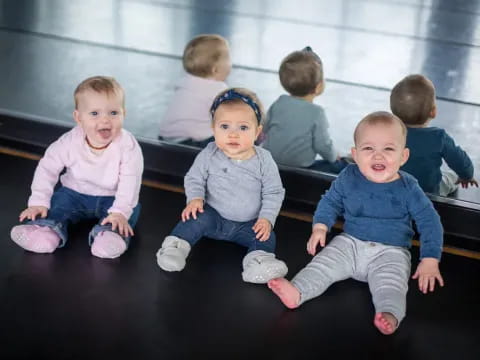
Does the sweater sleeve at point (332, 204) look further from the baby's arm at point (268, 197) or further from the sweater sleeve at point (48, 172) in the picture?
the sweater sleeve at point (48, 172)

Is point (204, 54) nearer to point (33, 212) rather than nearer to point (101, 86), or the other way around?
point (101, 86)

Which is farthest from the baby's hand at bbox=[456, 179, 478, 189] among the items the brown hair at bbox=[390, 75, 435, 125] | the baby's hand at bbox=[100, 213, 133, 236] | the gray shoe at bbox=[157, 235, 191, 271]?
the baby's hand at bbox=[100, 213, 133, 236]

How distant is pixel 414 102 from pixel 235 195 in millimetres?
775

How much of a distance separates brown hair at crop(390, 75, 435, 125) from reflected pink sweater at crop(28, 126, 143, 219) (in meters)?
0.96

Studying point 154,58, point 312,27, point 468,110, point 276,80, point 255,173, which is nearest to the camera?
point 255,173

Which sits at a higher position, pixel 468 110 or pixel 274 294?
pixel 468 110

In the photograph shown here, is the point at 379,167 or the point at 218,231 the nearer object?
the point at 379,167

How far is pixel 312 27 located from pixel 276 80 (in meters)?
1.20

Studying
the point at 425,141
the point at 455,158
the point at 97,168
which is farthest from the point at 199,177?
the point at 455,158

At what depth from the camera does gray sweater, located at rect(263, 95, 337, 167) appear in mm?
3170

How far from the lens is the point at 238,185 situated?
8.69ft

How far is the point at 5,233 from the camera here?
273 centimetres

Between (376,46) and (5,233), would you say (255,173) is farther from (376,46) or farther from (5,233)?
(376,46)

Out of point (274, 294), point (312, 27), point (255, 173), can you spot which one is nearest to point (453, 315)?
point (274, 294)
